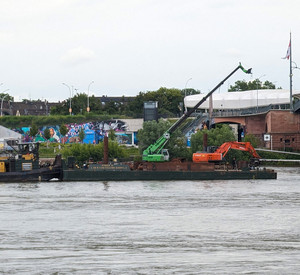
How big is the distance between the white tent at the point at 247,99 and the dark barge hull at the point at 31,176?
9429cm

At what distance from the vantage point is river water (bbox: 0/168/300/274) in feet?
116

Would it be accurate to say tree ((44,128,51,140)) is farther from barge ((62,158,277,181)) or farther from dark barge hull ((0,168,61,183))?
dark barge hull ((0,168,61,183))

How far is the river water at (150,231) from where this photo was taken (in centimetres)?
3525

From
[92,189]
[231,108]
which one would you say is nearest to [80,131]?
[231,108]

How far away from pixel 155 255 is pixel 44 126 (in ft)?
441

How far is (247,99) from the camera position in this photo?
184 metres

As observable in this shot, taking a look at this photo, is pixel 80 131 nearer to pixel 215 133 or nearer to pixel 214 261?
pixel 215 133

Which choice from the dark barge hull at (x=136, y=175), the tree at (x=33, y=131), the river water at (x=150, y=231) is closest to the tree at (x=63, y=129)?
the tree at (x=33, y=131)

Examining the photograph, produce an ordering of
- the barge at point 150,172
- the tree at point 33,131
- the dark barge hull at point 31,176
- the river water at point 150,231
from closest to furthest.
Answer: the river water at point 150,231
the dark barge hull at point 31,176
the barge at point 150,172
the tree at point 33,131

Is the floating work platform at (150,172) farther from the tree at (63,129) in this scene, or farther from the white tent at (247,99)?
the white tent at (247,99)

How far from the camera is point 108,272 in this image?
33594 millimetres

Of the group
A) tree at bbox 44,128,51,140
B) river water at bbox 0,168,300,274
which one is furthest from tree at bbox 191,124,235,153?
tree at bbox 44,128,51,140

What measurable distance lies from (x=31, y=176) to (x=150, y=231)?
4252 centimetres

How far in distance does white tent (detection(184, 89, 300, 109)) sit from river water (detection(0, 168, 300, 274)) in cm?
10530
